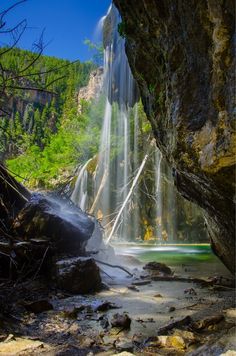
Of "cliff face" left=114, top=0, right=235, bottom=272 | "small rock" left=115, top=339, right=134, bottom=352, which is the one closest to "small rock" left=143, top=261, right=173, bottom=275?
"cliff face" left=114, top=0, right=235, bottom=272

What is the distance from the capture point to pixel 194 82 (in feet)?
13.1

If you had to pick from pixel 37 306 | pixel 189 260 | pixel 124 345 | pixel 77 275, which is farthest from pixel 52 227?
pixel 189 260

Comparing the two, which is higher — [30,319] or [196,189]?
[196,189]

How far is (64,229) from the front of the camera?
6.10 m

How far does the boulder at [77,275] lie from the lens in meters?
5.18

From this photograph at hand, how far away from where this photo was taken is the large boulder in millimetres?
5773

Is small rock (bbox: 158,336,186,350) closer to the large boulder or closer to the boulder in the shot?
the boulder

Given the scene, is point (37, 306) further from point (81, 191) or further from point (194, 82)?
point (81, 191)

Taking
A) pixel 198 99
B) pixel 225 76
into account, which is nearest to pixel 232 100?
pixel 225 76

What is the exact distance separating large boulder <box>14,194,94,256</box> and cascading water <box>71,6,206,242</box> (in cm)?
1320

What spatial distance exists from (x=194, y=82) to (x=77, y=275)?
3.30m

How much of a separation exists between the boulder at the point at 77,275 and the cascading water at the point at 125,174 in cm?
1417

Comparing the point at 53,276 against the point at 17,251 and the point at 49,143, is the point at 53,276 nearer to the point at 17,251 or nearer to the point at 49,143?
the point at 17,251

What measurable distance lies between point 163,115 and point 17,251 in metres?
3.04
